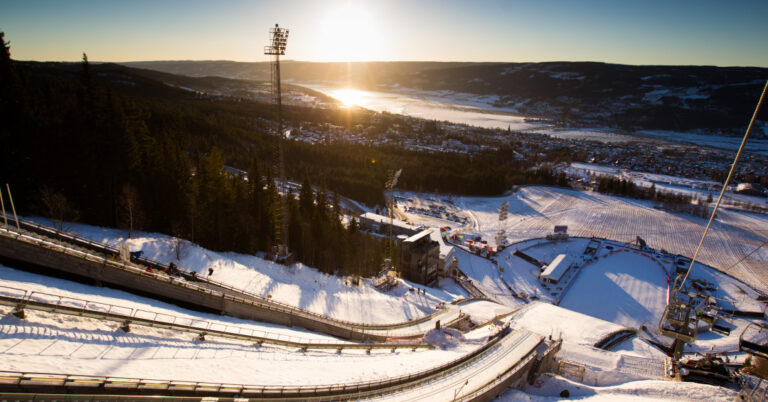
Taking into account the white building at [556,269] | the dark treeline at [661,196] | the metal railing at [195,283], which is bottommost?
the white building at [556,269]

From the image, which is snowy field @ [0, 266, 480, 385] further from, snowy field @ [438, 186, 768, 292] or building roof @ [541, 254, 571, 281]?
snowy field @ [438, 186, 768, 292]

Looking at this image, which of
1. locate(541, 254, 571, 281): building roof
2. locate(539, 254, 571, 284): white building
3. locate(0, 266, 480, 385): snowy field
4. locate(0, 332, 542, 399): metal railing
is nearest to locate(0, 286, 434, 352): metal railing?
locate(0, 266, 480, 385): snowy field

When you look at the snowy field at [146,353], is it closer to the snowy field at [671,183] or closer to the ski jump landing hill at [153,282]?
the ski jump landing hill at [153,282]

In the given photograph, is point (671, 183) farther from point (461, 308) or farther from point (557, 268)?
point (461, 308)

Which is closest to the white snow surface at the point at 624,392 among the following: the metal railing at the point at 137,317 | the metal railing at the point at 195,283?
the metal railing at the point at 137,317

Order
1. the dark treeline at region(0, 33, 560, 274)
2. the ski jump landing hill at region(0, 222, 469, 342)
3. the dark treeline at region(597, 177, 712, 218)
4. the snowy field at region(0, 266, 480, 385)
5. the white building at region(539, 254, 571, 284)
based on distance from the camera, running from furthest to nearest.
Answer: the dark treeline at region(597, 177, 712, 218), the white building at region(539, 254, 571, 284), the dark treeline at region(0, 33, 560, 274), the ski jump landing hill at region(0, 222, 469, 342), the snowy field at region(0, 266, 480, 385)

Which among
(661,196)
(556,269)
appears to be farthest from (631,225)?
(556,269)

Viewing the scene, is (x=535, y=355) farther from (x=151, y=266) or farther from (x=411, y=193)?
(x=411, y=193)

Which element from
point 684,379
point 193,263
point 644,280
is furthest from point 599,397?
point 644,280
